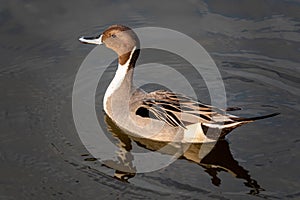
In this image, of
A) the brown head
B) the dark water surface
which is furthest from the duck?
the dark water surface

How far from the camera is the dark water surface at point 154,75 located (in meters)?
5.91

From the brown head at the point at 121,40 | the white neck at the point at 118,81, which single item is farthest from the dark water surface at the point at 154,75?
the brown head at the point at 121,40

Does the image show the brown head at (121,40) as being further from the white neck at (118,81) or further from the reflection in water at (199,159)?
the reflection in water at (199,159)

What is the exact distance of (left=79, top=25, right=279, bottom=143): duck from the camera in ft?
21.4

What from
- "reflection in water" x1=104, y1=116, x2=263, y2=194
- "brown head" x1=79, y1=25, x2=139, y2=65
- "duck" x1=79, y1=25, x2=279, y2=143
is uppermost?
"brown head" x1=79, y1=25, x2=139, y2=65

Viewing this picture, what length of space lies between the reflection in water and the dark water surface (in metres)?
0.02

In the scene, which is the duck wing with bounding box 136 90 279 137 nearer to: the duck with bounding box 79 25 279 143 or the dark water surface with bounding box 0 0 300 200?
the duck with bounding box 79 25 279 143

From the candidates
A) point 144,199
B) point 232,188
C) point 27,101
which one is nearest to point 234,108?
point 232,188

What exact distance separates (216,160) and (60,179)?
5.51 feet

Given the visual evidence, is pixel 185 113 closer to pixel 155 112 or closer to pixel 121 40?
pixel 155 112

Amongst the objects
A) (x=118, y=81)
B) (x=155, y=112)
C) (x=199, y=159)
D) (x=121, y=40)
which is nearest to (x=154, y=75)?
(x=118, y=81)

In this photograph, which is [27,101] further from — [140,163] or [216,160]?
[216,160]

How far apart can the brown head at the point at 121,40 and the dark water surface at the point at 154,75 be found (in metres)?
0.68

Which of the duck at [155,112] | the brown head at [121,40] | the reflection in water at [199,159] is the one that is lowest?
the reflection in water at [199,159]
